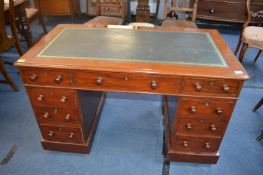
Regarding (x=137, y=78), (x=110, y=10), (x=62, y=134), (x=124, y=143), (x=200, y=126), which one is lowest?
(x=124, y=143)

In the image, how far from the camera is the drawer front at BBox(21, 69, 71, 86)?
46.4 inches

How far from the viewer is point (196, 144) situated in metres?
1.43

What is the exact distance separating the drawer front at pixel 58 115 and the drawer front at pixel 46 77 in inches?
8.1

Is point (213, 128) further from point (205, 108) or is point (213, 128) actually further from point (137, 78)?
point (137, 78)

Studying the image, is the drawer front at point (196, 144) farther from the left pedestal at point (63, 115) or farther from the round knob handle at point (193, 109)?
the left pedestal at point (63, 115)

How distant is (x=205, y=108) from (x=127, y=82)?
47 cm

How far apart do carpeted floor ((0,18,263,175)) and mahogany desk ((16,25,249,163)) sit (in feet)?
0.33

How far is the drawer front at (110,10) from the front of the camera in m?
2.80

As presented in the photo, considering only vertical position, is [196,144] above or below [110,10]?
below

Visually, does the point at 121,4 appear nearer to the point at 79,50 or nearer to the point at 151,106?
the point at 151,106

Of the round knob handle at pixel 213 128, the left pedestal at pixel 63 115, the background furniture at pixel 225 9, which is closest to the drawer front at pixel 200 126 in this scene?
the round knob handle at pixel 213 128

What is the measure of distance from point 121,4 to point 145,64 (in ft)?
6.22

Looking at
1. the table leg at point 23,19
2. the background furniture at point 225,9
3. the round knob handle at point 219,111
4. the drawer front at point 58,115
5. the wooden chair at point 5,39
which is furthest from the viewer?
the background furniture at point 225,9

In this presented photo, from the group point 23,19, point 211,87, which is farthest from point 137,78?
point 23,19
